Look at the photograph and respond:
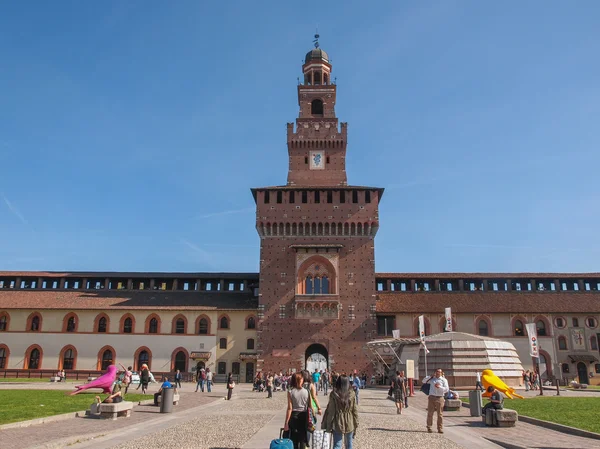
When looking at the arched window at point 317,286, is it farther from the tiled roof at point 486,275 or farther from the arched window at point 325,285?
the tiled roof at point 486,275

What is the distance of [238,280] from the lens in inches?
2350

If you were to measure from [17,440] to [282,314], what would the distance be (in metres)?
39.4

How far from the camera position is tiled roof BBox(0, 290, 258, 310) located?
5534 cm

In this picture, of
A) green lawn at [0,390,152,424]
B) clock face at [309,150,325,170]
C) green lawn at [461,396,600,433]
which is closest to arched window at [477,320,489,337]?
clock face at [309,150,325,170]

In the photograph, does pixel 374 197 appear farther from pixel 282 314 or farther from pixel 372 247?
pixel 282 314

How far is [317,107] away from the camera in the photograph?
63.5 metres

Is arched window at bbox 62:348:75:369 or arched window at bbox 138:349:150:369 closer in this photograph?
arched window at bbox 138:349:150:369

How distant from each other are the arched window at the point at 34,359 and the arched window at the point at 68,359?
2669 millimetres

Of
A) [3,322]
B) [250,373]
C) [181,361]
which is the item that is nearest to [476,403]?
Result: [250,373]

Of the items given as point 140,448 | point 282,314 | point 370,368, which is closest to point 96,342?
point 282,314

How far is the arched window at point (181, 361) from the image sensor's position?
53.6m

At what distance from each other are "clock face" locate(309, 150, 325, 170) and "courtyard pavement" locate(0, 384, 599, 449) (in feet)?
133

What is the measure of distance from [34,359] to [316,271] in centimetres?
3048

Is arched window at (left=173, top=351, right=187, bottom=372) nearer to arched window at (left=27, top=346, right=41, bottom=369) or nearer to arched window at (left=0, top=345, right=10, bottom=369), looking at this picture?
arched window at (left=27, top=346, right=41, bottom=369)
